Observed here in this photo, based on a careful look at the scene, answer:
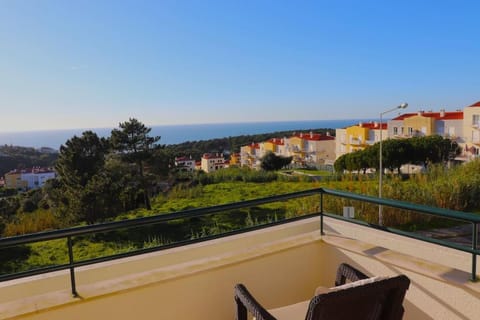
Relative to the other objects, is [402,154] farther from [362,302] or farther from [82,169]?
[362,302]

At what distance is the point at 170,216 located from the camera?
200 cm

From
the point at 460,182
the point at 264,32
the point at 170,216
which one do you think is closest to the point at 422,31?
the point at 264,32

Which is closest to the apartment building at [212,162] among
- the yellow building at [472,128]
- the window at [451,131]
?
the yellow building at [472,128]

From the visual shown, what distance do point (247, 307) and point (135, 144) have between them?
12.4 meters

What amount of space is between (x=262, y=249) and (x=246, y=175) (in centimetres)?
1136

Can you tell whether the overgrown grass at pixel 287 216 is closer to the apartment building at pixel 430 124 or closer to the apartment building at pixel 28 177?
the apartment building at pixel 28 177

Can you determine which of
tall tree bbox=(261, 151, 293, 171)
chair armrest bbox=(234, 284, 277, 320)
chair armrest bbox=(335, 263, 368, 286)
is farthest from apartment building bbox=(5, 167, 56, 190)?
tall tree bbox=(261, 151, 293, 171)

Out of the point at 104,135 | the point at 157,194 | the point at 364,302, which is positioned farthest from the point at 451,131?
the point at 364,302

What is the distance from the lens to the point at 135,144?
43.8 ft

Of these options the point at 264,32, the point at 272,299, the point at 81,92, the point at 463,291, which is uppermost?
the point at 264,32

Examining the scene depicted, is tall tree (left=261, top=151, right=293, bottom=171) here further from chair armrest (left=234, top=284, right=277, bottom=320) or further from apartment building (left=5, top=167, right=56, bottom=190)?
chair armrest (left=234, top=284, right=277, bottom=320)

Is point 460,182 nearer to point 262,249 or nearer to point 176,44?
point 262,249

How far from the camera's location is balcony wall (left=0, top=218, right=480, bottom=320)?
6.29 feet

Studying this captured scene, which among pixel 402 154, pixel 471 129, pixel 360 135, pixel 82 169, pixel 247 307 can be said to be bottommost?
pixel 402 154
